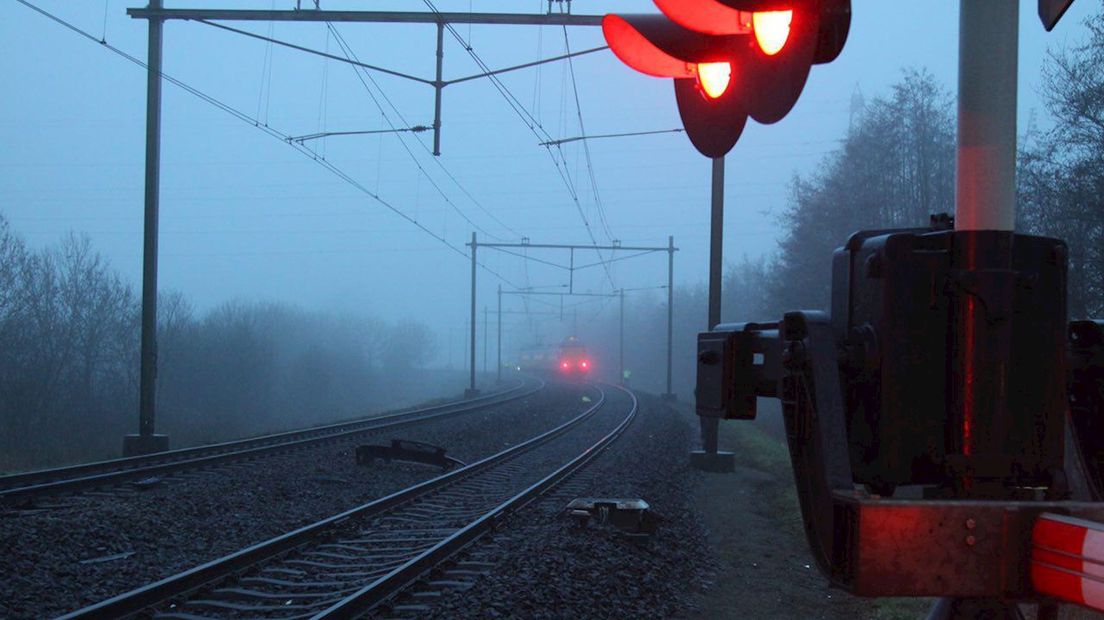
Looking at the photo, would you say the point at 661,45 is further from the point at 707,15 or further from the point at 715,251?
the point at 715,251

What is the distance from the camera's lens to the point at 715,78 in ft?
10.3

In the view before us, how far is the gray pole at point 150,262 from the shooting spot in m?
16.3

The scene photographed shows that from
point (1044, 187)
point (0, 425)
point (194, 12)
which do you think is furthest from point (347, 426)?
point (1044, 187)

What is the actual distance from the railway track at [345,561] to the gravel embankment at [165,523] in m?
0.53

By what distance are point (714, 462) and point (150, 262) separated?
10.7 meters

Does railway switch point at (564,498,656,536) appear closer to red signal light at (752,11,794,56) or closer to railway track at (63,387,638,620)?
railway track at (63,387,638,620)

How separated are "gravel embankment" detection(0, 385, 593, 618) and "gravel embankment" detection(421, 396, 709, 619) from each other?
2.43 meters

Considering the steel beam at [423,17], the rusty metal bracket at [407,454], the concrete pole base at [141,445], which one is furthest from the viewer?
the concrete pole base at [141,445]

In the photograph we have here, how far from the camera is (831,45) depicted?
2.67m

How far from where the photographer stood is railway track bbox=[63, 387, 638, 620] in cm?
667

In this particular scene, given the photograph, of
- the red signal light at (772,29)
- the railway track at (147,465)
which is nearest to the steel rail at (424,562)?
the red signal light at (772,29)

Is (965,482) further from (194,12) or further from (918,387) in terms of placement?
(194,12)

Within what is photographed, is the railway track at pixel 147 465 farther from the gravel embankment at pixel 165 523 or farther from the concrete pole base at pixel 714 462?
the concrete pole base at pixel 714 462

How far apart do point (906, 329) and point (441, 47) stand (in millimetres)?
12525
